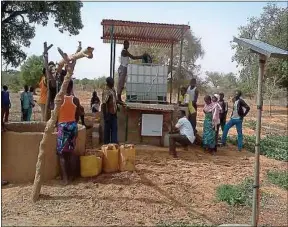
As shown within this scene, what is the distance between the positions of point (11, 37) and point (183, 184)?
1269 cm

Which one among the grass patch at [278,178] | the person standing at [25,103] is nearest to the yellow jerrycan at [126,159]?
the grass patch at [278,178]

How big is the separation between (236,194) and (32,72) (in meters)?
29.4

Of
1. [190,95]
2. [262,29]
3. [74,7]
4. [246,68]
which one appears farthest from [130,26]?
[246,68]

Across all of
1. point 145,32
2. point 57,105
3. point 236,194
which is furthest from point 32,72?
point 236,194

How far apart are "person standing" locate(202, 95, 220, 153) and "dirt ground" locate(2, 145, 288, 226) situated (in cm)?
223

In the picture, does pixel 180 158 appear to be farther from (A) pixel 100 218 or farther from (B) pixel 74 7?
(B) pixel 74 7

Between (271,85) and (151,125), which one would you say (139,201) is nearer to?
(151,125)

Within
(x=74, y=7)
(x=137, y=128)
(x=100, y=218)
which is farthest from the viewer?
(x=74, y=7)

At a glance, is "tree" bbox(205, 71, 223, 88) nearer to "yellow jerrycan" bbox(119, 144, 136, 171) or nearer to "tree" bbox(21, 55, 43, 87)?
"tree" bbox(21, 55, 43, 87)

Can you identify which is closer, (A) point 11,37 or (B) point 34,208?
(B) point 34,208

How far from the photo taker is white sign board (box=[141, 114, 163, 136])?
9883 mm

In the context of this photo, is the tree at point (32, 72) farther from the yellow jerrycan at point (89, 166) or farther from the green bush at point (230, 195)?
the green bush at point (230, 195)

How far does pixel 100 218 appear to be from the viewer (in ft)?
16.4

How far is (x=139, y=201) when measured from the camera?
5605 millimetres
